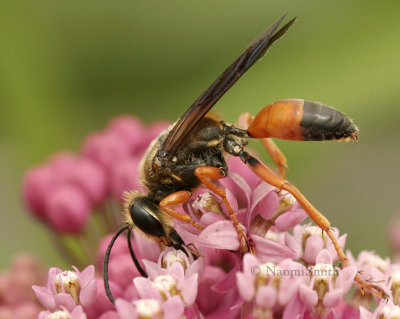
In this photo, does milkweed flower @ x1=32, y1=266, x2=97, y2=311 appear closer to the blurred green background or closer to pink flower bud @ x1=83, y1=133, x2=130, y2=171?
pink flower bud @ x1=83, y1=133, x2=130, y2=171

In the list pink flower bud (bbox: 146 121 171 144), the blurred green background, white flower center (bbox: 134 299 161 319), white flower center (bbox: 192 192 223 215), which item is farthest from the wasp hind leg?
the blurred green background

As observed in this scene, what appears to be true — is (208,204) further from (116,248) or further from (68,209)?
(68,209)

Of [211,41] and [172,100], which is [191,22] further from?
[172,100]

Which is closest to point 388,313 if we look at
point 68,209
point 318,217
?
point 318,217

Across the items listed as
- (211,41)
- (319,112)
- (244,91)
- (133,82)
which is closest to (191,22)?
(211,41)

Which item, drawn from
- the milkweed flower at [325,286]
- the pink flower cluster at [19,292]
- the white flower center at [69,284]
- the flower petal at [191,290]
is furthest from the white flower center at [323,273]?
the pink flower cluster at [19,292]
